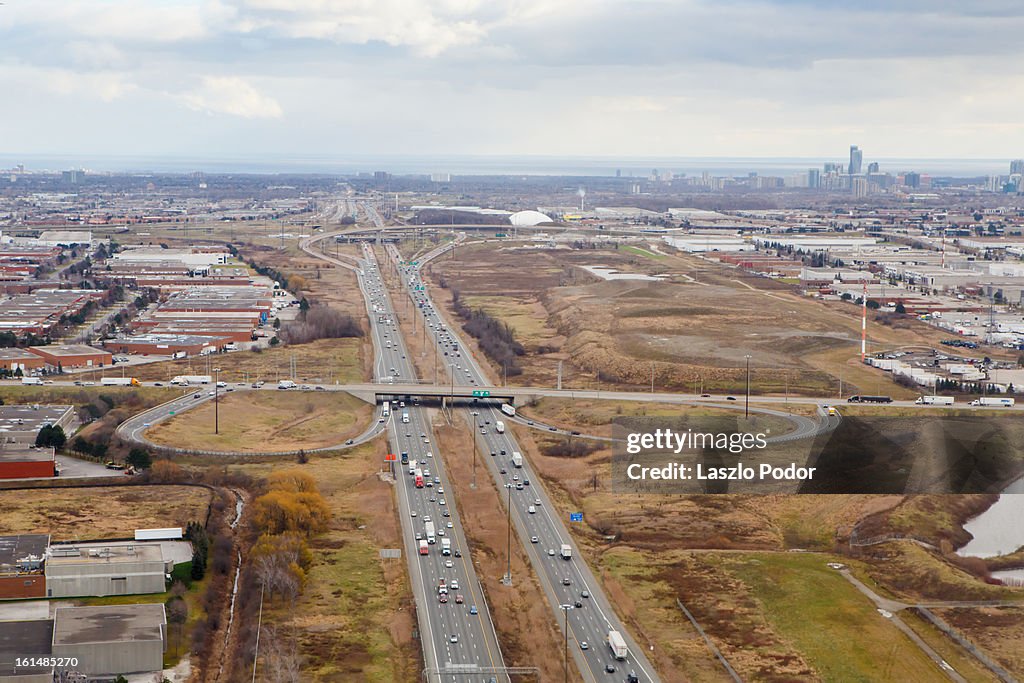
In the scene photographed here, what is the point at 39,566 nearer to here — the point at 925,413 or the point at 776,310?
the point at 925,413

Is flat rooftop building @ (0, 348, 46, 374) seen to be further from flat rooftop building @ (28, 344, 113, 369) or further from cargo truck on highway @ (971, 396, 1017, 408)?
cargo truck on highway @ (971, 396, 1017, 408)

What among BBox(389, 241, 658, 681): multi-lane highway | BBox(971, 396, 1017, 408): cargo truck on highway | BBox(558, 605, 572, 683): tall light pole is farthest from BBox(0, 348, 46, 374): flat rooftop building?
BBox(971, 396, 1017, 408): cargo truck on highway

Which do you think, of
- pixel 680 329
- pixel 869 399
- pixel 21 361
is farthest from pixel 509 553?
pixel 680 329

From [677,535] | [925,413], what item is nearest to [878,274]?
[925,413]

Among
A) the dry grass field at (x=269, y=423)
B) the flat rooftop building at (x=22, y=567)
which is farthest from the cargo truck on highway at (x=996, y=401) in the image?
the flat rooftop building at (x=22, y=567)

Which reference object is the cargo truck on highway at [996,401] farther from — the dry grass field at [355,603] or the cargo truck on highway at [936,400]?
the dry grass field at [355,603]
